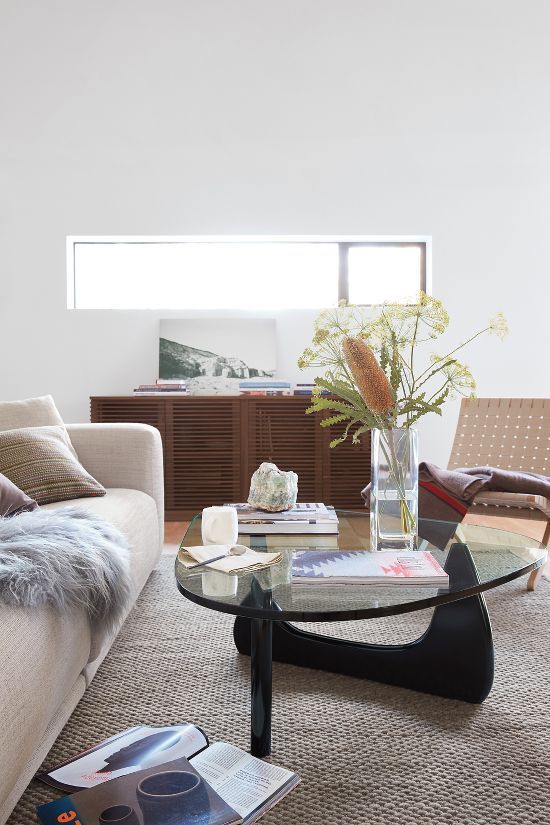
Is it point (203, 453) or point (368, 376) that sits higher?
point (368, 376)

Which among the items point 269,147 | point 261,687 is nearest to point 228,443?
point 269,147

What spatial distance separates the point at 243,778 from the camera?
4.66ft

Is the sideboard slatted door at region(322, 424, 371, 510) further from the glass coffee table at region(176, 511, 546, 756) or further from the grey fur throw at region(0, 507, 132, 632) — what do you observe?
the grey fur throw at region(0, 507, 132, 632)

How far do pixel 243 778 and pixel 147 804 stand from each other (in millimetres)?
217

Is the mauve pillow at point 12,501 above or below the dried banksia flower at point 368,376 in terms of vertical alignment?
below

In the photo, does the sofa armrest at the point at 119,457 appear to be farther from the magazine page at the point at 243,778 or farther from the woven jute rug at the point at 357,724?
the magazine page at the point at 243,778

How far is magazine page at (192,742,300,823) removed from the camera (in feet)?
4.37

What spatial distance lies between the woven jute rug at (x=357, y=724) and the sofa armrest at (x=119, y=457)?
2.13 feet

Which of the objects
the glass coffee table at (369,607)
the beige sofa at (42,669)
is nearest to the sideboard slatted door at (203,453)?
the beige sofa at (42,669)

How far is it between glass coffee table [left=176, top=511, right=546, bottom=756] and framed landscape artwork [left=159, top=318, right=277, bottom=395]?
236 centimetres

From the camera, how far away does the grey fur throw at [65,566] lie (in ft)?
4.45

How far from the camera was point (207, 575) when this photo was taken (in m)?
1.50

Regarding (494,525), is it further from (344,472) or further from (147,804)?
(147,804)

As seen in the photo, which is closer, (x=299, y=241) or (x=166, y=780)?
(x=166, y=780)
